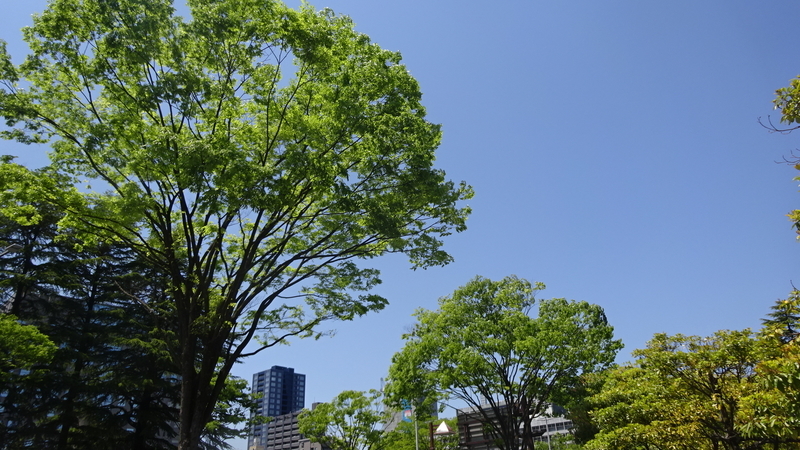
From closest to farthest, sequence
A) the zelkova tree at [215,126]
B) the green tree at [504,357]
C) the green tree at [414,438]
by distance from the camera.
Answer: the zelkova tree at [215,126] < the green tree at [504,357] < the green tree at [414,438]

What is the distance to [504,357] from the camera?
21.1 meters

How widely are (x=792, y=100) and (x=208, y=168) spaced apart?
8.87 metres

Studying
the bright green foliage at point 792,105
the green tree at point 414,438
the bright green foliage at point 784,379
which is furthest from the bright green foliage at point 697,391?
the green tree at point 414,438

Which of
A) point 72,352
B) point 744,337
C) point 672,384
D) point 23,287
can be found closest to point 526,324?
point 672,384

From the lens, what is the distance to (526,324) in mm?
21297

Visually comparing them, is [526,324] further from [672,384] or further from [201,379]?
[201,379]

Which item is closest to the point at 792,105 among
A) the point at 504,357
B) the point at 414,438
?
the point at 504,357

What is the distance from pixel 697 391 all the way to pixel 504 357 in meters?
9.15

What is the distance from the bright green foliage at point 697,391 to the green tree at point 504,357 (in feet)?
19.7

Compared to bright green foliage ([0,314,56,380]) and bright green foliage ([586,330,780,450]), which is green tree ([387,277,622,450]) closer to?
bright green foliage ([586,330,780,450])

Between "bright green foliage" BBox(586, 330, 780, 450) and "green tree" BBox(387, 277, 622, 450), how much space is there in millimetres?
6006

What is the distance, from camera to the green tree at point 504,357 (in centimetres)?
2031

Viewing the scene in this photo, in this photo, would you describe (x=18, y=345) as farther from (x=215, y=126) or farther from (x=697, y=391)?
(x=697, y=391)

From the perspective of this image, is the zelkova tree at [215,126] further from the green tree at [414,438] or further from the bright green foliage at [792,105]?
the green tree at [414,438]
